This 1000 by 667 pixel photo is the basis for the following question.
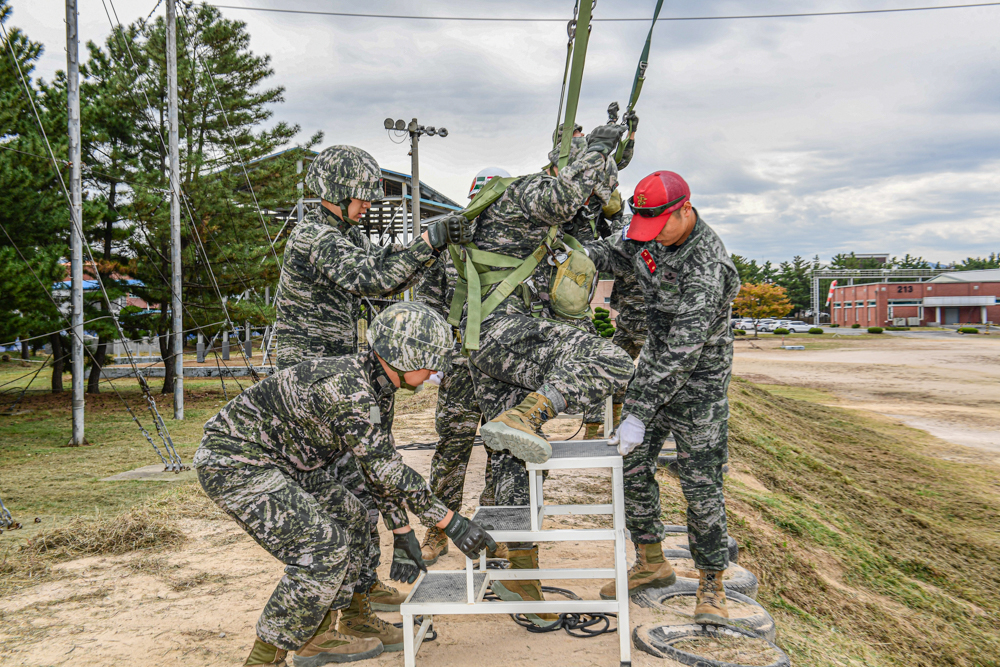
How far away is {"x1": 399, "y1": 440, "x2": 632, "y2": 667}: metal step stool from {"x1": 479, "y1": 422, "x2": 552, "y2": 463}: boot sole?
10 cm

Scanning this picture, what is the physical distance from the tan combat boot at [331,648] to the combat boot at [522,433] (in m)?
1.25

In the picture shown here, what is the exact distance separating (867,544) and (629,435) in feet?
20.6

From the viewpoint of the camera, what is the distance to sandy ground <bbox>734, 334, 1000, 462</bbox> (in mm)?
16125

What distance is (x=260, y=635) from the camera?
3113 mm

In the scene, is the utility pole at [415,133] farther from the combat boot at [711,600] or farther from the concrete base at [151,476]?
the combat boot at [711,600]

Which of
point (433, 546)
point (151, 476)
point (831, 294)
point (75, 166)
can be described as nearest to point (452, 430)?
point (433, 546)

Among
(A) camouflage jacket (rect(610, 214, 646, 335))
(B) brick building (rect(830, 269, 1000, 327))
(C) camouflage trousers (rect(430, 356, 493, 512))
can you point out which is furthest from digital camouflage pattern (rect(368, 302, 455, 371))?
(B) brick building (rect(830, 269, 1000, 327))

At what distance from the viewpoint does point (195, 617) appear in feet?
13.5

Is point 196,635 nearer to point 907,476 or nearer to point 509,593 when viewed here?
point 509,593

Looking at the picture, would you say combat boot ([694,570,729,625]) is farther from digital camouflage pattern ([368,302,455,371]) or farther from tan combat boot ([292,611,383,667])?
digital camouflage pattern ([368,302,455,371])

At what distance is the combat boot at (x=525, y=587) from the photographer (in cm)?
373

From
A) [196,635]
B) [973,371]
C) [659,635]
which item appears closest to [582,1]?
[659,635]

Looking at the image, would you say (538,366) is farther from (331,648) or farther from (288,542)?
(331,648)

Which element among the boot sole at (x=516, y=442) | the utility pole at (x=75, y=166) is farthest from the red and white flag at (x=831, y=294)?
the boot sole at (x=516, y=442)
